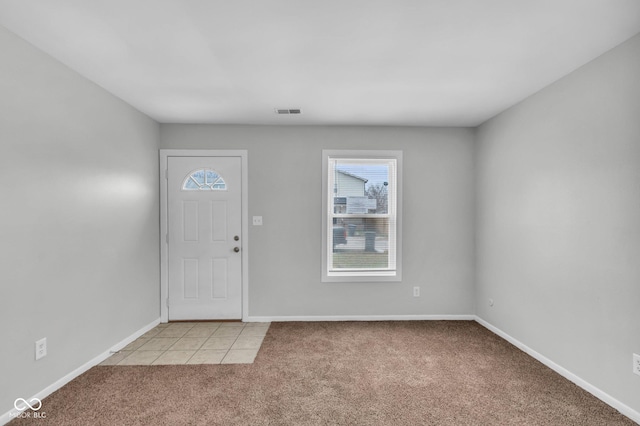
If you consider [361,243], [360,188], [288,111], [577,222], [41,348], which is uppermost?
[288,111]

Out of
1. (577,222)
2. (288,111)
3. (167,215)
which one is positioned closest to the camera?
(577,222)

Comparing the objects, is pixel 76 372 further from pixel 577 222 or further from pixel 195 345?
pixel 577 222

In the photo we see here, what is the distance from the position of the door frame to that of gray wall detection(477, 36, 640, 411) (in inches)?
114

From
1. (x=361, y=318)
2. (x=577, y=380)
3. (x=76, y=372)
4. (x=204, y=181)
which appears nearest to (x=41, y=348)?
(x=76, y=372)

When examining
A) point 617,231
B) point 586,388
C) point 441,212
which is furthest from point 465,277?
point 617,231

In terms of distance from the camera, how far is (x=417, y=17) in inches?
67.0

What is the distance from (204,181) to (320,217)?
4.89ft

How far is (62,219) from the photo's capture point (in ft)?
7.42

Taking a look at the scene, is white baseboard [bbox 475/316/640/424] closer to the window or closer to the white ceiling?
the window

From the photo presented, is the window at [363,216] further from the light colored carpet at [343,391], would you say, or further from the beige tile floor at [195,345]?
the beige tile floor at [195,345]

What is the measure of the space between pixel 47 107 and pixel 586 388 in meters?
4.42

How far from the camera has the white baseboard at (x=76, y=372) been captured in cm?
188

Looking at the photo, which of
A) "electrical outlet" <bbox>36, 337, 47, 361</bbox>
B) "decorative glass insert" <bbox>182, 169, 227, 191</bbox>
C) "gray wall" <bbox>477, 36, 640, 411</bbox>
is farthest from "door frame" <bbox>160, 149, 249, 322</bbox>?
"gray wall" <bbox>477, 36, 640, 411</bbox>

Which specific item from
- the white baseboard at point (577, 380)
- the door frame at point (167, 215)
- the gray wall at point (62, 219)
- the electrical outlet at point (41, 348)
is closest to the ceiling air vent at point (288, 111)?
the door frame at point (167, 215)
